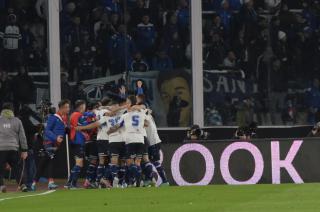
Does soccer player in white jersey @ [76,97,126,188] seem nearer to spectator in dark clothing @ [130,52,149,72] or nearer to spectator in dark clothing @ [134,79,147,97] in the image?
spectator in dark clothing @ [134,79,147,97]

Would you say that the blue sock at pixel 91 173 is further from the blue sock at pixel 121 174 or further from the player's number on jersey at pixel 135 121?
the player's number on jersey at pixel 135 121

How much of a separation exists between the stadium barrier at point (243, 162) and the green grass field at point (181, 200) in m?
2.04

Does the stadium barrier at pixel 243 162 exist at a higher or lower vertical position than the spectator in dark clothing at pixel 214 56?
lower

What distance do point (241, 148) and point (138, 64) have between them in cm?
605

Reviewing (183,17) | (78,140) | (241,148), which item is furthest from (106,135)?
(183,17)

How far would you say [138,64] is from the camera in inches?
1213

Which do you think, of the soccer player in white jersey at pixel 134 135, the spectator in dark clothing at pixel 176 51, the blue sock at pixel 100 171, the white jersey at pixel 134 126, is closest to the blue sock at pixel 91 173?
the blue sock at pixel 100 171

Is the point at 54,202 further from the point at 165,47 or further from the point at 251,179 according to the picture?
the point at 165,47

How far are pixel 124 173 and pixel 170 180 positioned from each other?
1.37 meters

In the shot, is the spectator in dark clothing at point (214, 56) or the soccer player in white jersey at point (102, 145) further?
the spectator in dark clothing at point (214, 56)

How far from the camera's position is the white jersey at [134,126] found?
2420cm

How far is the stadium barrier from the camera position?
25.3m

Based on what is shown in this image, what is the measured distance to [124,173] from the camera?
81.8 ft

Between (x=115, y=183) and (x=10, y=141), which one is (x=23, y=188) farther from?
(x=115, y=183)
